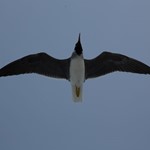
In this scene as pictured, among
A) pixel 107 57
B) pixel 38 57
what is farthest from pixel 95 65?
pixel 38 57

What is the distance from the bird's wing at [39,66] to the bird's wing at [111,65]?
57 centimetres

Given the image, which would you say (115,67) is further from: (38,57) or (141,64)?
(38,57)

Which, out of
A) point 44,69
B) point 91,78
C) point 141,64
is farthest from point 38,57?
point 141,64

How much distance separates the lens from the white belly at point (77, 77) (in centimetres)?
1456

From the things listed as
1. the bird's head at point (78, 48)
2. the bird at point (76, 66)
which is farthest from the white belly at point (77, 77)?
the bird's head at point (78, 48)

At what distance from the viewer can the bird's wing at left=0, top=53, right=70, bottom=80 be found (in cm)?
1495

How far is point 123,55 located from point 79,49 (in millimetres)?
1181

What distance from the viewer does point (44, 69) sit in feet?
49.3

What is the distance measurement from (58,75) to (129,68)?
1.71 m

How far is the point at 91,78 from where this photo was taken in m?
14.9

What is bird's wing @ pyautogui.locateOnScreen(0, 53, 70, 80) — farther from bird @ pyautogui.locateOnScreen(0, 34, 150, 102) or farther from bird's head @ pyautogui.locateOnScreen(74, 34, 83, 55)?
bird's head @ pyautogui.locateOnScreen(74, 34, 83, 55)

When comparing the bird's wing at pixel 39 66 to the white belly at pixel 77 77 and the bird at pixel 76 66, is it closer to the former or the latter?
the bird at pixel 76 66

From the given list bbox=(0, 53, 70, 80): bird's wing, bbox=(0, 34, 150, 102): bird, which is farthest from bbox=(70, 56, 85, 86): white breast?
bbox=(0, 53, 70, 80): bird's wing

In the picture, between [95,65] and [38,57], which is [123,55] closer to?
[95,65]
